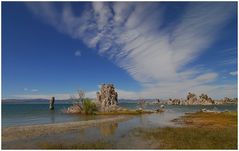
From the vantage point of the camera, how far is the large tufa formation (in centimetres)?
13712

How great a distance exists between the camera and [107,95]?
454 ft

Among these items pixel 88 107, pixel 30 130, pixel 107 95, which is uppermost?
pixel 107 95

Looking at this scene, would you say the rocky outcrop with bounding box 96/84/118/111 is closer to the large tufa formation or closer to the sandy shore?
the large tufa formation

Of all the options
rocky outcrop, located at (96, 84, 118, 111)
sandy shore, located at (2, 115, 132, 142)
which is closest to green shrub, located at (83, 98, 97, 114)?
rocky outcrop, located at (96, 84, 118, 111)

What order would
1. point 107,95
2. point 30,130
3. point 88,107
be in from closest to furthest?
point 30,130 < point 88,107 < point 107,95

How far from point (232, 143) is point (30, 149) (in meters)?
21.6

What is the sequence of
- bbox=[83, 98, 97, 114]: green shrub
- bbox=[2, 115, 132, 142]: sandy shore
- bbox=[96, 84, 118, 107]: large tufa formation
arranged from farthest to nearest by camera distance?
bbox=[96, 84, 118, 107]: large tufa formation
bbox=[83, 98, 97, 114]: green shrub
bbox=[2, 115, 132, 142]: sandy shore

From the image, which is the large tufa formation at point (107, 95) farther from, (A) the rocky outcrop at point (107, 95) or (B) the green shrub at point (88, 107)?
(B) the green shrub at point (88, 107)

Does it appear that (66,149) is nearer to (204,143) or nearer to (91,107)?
(204,143)

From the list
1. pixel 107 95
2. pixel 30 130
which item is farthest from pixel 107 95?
pixel 30 130

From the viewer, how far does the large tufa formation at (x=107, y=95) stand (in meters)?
137

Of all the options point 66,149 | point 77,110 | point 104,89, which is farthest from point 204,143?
point 104,89

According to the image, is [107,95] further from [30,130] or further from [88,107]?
[30,130]

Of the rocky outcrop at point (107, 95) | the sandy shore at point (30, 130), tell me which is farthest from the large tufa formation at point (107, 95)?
the sandy shore at point (30, 130)
